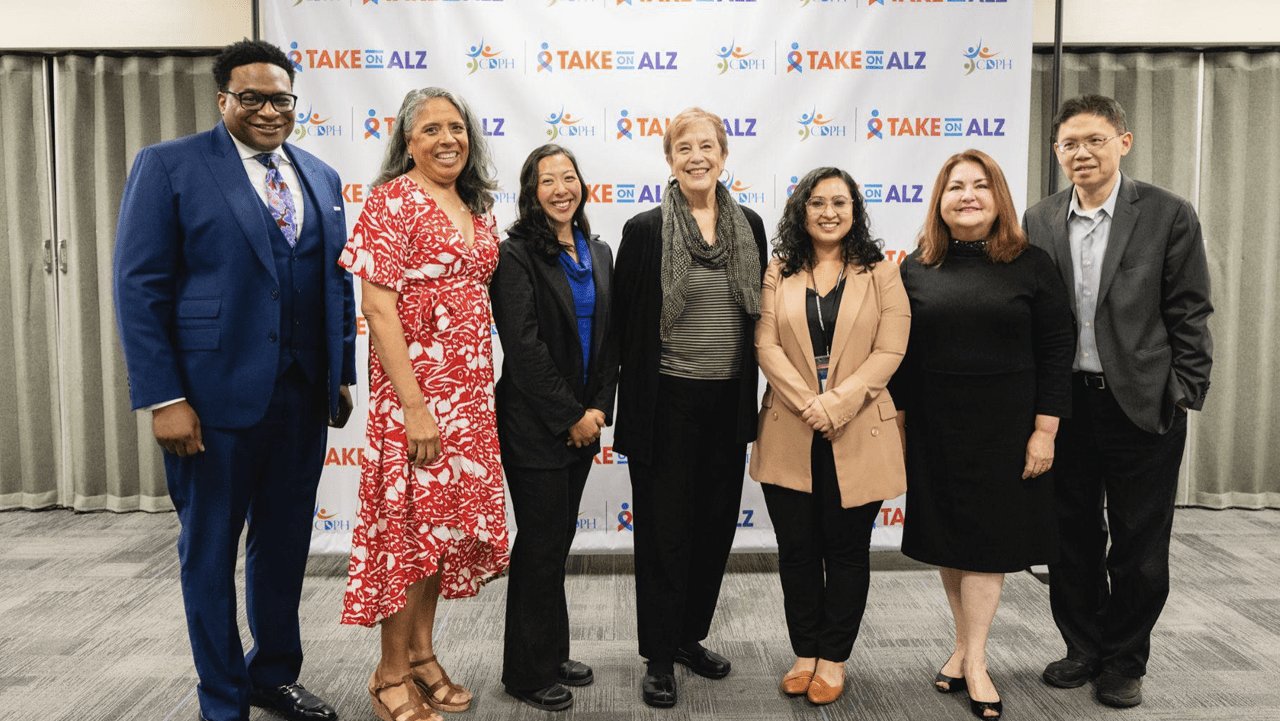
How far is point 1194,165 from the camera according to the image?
421 cm

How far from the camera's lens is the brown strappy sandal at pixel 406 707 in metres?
2.14

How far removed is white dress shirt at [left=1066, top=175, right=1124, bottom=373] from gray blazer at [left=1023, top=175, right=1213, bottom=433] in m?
0.03

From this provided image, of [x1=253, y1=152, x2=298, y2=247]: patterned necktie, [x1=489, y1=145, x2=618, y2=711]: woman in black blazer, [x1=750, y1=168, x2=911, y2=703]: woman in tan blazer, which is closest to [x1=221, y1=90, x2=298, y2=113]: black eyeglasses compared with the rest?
[x1=253, y1=152, x2=298, y2=247]: patterned necktie

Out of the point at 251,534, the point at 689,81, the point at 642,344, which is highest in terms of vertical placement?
the point at 689,81

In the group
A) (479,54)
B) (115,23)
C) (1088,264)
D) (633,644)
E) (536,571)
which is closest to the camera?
(536,571)

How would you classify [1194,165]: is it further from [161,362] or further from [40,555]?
[40,555]

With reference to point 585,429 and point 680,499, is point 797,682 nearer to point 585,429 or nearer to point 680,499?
point 680,499

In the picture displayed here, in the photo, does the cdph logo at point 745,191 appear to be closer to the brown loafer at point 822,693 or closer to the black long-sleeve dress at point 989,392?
the black long-sleeve dress at point 989,392

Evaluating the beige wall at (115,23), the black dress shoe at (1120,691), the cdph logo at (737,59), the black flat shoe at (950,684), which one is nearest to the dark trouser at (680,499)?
the black flat shoe at (950,684)

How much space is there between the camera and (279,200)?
2.12 m

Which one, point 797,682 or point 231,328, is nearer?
point 231,328

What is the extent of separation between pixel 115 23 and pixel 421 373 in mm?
3209

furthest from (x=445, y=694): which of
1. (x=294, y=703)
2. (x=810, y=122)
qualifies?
(x=810, y=122)

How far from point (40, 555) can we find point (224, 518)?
2292 millimetres
